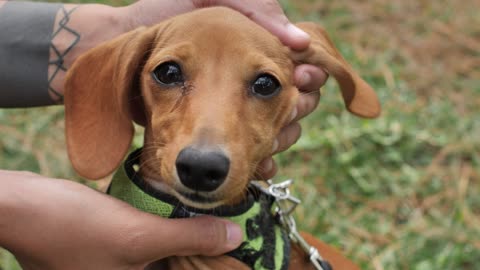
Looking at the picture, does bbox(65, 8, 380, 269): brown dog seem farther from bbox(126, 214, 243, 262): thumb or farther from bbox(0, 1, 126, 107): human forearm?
bbox(0, 1, 126, 107): human forearm

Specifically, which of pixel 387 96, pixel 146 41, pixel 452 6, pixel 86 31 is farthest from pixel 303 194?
pixel 452 6

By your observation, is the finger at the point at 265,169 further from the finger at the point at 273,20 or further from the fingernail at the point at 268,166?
the finger at the point at 273,20

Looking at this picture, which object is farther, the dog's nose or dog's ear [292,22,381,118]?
dog's ear [292,22,381,118]

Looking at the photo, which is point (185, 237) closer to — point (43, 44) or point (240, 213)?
point (240, 213)

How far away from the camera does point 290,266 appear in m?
2.54

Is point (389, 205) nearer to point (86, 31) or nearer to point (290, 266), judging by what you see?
point (290, 266)

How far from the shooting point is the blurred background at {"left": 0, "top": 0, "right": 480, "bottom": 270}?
369cm

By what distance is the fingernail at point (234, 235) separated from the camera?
2275 millimetres

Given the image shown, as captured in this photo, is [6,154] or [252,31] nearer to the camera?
[252,31]

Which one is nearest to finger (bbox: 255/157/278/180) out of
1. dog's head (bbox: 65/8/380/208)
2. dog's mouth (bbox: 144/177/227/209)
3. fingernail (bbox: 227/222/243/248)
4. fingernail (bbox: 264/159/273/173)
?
fingernail (bbox: 264/159/273/173)

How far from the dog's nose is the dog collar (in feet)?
0.99

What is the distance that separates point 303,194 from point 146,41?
1.86 m

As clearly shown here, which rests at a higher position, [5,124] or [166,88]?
[166,88]

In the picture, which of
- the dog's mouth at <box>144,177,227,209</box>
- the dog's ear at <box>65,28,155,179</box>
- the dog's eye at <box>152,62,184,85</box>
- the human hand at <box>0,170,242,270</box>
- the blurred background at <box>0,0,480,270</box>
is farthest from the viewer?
the blurred background at <box>0,0,480,270</box>
